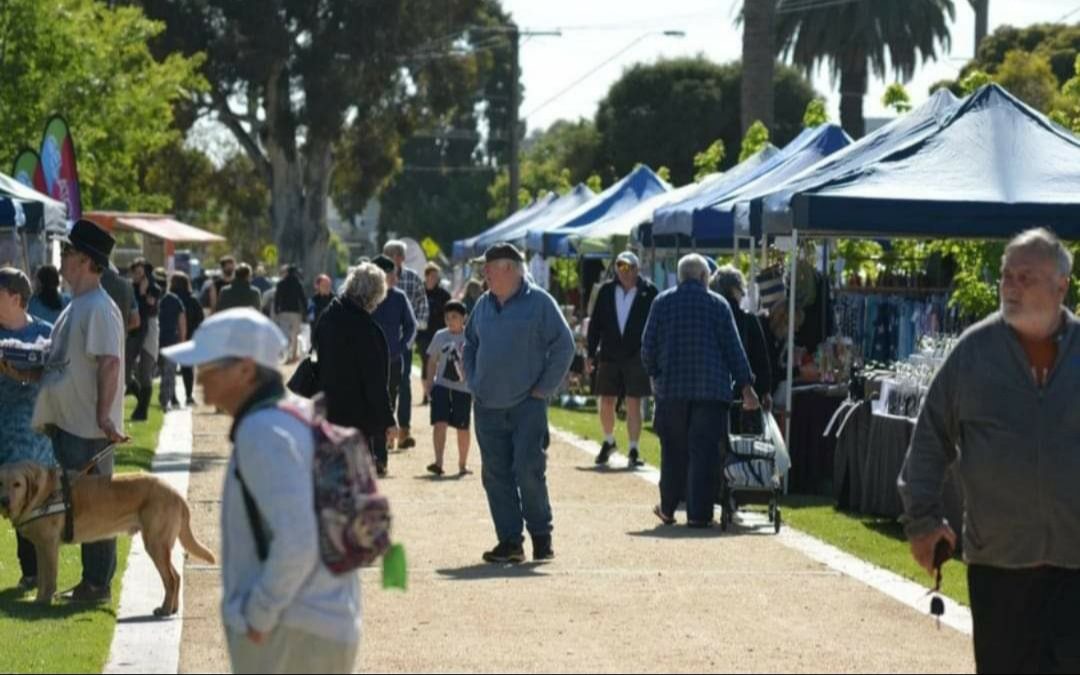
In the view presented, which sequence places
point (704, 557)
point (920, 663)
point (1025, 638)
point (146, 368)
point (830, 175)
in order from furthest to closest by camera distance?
point (146, 368), point (830, 175), point (704, 557), point (920, 663), point (1025, 638)

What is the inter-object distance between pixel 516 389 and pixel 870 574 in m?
2.32

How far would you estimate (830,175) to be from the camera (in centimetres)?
1728

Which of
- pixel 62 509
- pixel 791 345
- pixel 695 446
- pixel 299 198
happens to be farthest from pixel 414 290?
pixel 299 198

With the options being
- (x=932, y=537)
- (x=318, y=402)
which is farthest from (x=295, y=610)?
(x=932, y=537)

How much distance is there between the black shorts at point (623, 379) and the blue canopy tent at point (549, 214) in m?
16.8

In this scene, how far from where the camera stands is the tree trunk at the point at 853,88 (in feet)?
175

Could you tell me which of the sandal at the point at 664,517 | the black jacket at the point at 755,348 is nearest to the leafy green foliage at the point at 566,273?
the black jacket at the point at 755,348

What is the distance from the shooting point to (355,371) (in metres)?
13.1

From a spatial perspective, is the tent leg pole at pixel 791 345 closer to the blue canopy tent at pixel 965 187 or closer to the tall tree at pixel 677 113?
the blue canopy tent at pixel 965 187

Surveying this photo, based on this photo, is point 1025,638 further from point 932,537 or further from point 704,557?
point 704,557

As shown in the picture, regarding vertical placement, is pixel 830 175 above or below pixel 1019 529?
above

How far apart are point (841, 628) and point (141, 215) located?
4201 cm

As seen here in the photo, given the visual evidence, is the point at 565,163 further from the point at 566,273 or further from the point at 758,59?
the point at 758,59

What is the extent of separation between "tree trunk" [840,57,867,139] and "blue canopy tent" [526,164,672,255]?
1954 cm
